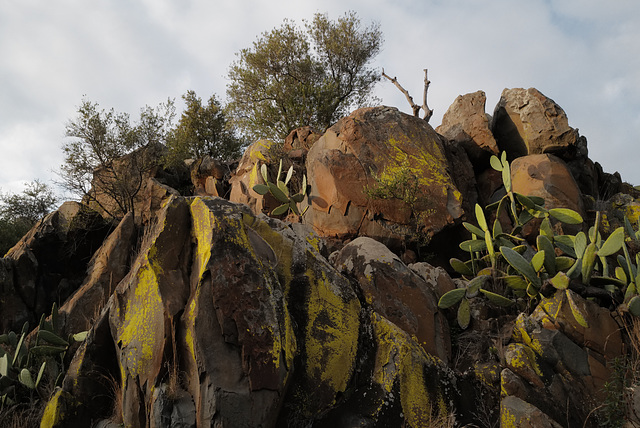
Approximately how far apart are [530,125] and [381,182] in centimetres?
565

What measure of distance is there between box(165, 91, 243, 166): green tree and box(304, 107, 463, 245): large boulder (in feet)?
31.8

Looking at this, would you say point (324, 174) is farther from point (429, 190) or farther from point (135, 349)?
point (135, 349)

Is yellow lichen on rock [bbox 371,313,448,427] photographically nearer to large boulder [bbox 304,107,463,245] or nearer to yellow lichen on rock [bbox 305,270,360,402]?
yellow lichen on rock [bbox 305,270,360,402]

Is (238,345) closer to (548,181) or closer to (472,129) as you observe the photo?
(548,181)

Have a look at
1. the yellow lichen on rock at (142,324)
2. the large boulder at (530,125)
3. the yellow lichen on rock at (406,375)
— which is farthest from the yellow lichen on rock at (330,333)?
the large boulder at (530,125)

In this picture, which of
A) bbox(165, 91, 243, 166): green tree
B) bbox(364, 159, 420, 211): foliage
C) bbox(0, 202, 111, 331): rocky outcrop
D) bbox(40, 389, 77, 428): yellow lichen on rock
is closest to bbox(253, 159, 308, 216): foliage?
bbox(364, 159, 420, 211): foliage

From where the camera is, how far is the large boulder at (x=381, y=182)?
10352mm

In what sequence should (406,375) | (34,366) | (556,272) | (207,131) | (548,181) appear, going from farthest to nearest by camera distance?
(207,131), (548,181), (556,272), (34,366), (406,375)

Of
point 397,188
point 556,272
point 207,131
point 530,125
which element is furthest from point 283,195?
point 207,131

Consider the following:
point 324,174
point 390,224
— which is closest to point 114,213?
point 324,174

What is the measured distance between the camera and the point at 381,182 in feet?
34.0

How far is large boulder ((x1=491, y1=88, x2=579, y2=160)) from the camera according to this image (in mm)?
12680

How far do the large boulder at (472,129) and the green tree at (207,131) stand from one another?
390 inches

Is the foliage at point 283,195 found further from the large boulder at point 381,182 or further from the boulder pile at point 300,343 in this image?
the boulder pile at point 300,343
